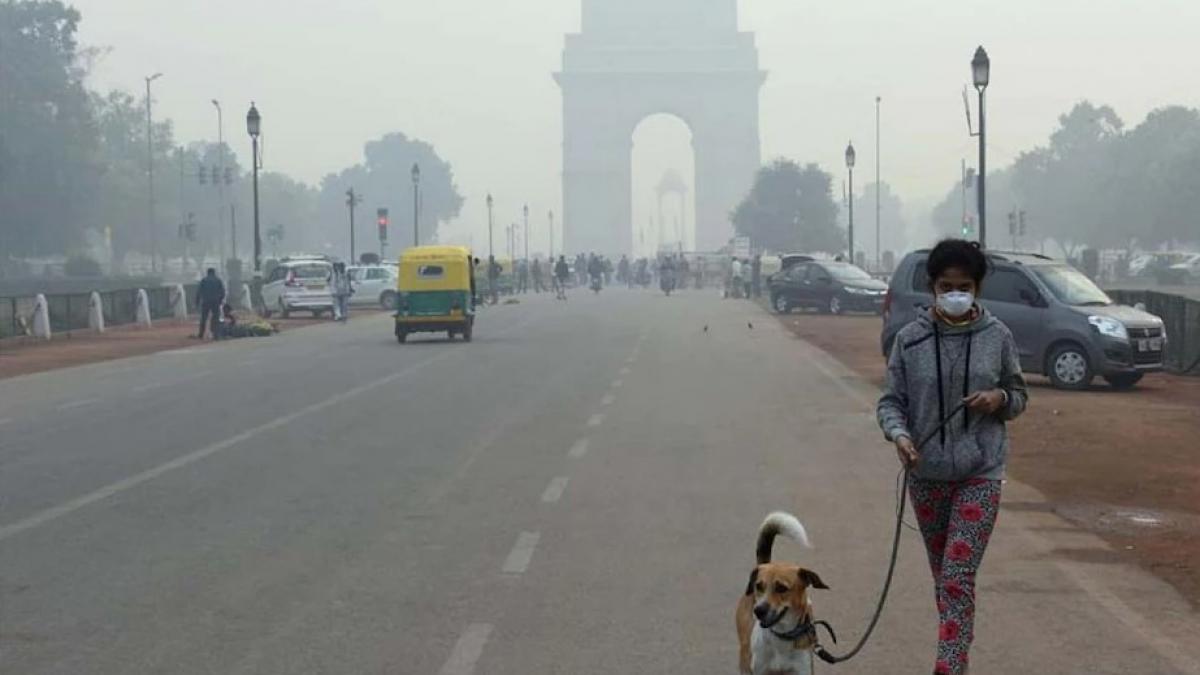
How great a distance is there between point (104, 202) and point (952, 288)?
104m

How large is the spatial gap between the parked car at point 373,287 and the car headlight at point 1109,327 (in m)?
43.9

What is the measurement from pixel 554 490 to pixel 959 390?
25.1 ft

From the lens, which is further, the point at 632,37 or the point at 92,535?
the point at 632,37

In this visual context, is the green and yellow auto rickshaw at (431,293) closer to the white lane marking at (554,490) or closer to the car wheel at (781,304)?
the car wheel at (781,304)

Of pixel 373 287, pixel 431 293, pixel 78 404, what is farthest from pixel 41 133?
pixel 78 404

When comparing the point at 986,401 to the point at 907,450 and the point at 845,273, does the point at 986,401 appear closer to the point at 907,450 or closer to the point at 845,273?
the point at 907,450

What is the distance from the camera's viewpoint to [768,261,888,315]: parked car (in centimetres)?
5556

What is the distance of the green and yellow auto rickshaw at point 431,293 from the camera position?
1550 inches

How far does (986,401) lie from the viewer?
22.7 feet

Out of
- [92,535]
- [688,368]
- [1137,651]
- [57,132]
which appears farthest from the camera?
[57,132]

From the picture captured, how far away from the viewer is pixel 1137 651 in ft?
28.1

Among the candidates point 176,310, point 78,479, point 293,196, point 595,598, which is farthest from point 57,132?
point 293,196

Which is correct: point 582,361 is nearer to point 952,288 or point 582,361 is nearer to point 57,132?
point 952,288

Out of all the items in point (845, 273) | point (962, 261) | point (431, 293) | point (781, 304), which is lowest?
point (781, 304)
